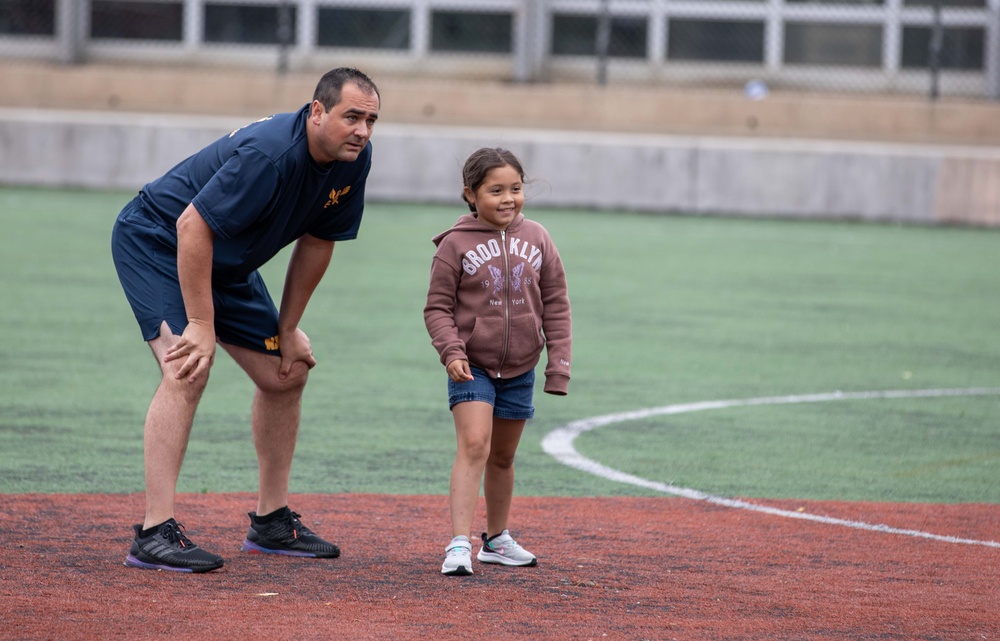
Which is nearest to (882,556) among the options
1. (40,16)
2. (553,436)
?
(553,436)

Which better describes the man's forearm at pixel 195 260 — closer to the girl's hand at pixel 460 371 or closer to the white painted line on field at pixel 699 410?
the girl's hand at pixel 460 371

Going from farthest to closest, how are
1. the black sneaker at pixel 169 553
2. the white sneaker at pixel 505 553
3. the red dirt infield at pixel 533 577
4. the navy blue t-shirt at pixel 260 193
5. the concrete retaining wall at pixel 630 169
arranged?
the concrete retaining wall at pixel 630 169, the white sneaker at pixel 505 553, the black sneaker at pixel 169 553, the navy blue t-shirt at pixel 260 193, the red dirt infield at pixel 533 577

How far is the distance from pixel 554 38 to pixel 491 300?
62.1ft

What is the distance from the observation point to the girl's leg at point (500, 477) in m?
5.49

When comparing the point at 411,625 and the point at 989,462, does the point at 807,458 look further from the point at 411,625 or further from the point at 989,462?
the point at 411,625

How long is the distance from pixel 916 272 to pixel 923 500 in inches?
348

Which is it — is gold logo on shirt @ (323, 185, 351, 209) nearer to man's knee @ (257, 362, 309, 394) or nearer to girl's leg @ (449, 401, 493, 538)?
man's knee @ (257, 362, 309, 394)

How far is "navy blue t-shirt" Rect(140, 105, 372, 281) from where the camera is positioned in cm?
504

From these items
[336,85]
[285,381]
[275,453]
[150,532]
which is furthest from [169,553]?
[336,85]

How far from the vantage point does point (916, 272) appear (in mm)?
15180

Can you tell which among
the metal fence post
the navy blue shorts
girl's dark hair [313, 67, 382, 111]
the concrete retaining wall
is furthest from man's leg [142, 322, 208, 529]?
the metal fence post

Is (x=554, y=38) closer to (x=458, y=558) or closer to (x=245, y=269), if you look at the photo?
(x=245, y=269)

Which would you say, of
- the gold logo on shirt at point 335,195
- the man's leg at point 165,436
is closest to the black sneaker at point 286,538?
the man's leg at point 165,436

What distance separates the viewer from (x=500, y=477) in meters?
5.52
